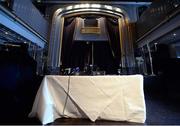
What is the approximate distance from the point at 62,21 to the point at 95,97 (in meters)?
3.92

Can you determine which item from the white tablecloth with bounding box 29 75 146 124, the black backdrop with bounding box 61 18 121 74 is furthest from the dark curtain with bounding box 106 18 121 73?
the white tablecloth with bounding box 29 75 146 124

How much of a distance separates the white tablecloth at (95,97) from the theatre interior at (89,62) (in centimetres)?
1

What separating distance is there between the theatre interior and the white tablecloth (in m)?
0.01

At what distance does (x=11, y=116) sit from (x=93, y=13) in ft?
14.1

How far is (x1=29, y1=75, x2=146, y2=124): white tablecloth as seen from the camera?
169 centimetres

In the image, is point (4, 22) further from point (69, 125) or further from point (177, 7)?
point (177, 7)

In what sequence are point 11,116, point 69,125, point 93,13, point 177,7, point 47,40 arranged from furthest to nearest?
1. point 93,13
2. point 47,40
3. point 177,7
4. point 11,116
5. point 69,125

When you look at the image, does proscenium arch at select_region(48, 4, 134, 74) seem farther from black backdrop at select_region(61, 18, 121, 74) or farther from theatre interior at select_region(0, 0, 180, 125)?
black backdrop at select_region(61, 18, 121, 74)

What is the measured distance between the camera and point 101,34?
→ 204 inches

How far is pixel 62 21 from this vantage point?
16.1 ft

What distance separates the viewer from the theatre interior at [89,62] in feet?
5.65

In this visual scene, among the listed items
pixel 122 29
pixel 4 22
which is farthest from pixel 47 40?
pixel 122 29

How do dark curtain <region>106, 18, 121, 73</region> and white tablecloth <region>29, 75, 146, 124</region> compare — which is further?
dark curtain <region>106, 18, 121, 73</region>

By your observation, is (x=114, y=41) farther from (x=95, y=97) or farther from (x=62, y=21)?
(x=95, y=97)
